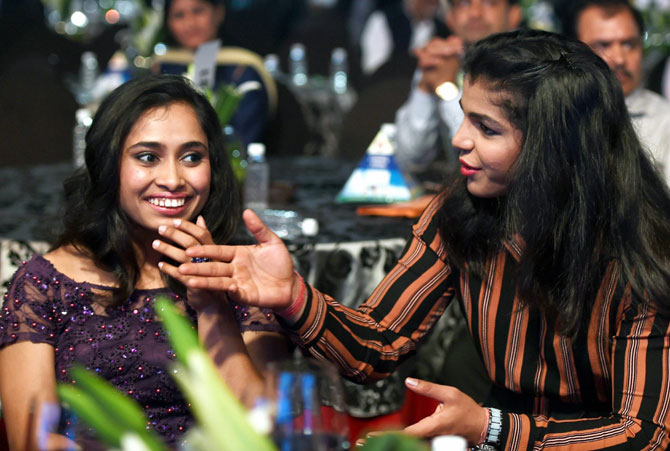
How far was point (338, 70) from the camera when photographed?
6.39 meters

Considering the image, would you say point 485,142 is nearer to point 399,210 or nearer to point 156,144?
point 156,144

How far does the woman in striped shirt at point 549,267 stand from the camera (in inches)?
58.3

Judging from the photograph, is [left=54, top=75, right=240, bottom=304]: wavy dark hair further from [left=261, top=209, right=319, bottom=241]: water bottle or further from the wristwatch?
the wristwatch

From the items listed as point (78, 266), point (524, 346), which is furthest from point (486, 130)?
point (78, 266)

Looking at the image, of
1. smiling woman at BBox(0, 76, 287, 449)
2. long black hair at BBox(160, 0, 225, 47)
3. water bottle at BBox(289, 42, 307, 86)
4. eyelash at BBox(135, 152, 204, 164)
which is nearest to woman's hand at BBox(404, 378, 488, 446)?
smiling woman at BBox(0, 76, 287, 449)

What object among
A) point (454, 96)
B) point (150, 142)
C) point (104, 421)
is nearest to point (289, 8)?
point (454, 96)

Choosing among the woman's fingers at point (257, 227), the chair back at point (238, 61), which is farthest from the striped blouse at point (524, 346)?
the chair back at point (238, 61)

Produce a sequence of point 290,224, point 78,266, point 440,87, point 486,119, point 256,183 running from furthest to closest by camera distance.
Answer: point 440,87, point 256,183, point 290,224, point 78,266, point 486,119

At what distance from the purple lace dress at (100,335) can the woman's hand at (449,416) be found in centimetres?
58

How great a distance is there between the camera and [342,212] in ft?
9.07

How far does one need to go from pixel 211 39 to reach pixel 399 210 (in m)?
1.94

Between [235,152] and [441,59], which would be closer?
[235,152]

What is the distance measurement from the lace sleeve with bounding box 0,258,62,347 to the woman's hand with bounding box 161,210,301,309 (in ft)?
1.23

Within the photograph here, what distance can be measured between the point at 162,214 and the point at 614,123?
2.87 feet
